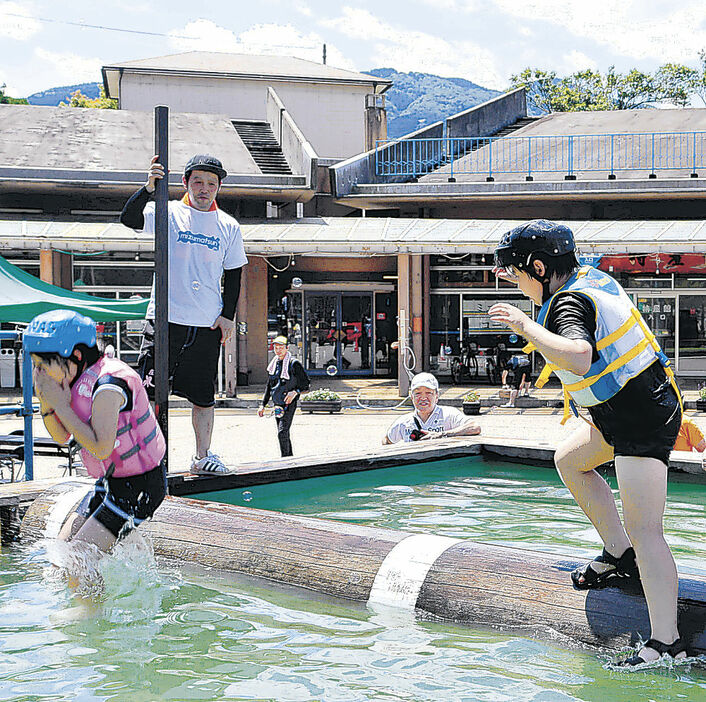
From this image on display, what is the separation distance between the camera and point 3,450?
31.8 feet

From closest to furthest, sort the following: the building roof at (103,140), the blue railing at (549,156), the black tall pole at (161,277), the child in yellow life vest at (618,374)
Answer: the child in yellow life vest at (618,374)
the black tall pole at (161,277)
the building roof at (103,140)
the blue railing at (549,156)

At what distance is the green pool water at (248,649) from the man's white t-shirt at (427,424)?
3.35 meters

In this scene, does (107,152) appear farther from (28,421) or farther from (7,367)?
(28,421)

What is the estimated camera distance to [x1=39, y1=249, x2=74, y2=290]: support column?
20516 millimetres

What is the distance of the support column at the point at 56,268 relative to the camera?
20516mm

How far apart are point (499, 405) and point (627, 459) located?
16.6 metres

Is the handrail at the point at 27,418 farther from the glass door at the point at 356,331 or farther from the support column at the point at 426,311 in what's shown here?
the glass door at the point at 356,331

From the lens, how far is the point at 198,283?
21.9ft

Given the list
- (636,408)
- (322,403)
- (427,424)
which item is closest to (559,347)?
(636,408)

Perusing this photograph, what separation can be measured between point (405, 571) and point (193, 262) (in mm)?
2874

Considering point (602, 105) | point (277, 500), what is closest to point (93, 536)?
point (277, 500)

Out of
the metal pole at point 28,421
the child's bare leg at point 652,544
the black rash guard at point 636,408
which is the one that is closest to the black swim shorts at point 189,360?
the metal pole at point 28,421

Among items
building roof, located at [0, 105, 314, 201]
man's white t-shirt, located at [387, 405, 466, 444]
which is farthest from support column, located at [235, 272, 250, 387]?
man's white t-shirt, located at [387, 405, 466, 444]

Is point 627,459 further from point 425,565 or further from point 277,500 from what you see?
point 277,500
